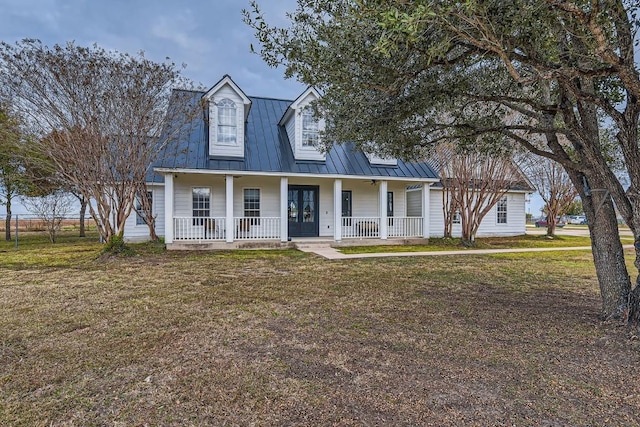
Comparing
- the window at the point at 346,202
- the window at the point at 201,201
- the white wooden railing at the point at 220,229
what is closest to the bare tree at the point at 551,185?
the window at the point at 346,202

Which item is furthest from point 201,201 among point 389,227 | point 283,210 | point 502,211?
point 502,211

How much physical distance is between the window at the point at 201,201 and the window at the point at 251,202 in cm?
157

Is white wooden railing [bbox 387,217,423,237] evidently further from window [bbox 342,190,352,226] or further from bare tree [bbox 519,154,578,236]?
bare tree [bbox 519,154,578,236]

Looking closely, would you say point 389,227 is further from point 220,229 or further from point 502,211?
point 502,211

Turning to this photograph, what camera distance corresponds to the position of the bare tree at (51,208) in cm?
1562

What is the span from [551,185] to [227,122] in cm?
1765

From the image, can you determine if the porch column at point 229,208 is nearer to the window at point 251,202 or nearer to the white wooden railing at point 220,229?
the white wooden railing at point 220,229

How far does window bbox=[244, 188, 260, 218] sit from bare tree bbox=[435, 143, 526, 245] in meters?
7.88

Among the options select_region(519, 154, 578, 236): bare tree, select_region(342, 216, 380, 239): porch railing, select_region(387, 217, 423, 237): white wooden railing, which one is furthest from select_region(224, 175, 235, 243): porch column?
select_region(519, 154, 578, 236): bare tree

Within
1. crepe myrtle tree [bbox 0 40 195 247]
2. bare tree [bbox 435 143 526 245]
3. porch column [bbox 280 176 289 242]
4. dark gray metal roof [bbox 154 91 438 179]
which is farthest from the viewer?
bare tree [bbox 435 143 526 245]

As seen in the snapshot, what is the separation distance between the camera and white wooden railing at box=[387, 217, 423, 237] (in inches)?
572

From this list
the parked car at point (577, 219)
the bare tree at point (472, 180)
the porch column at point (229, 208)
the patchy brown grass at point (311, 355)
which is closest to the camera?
the patchy brown grass at point (311, 355)

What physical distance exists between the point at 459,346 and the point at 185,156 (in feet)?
37.6

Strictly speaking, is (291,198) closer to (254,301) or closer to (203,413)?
(254,301)
